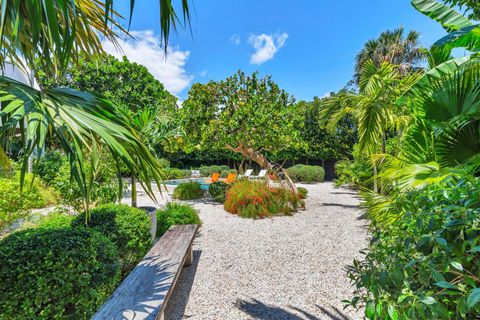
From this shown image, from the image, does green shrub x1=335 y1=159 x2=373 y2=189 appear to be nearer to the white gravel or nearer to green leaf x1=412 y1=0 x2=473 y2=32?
the white gravel

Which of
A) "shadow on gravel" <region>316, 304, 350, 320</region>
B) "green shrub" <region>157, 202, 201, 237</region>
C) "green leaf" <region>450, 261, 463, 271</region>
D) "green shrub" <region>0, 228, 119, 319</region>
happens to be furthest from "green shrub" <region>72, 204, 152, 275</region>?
"green leaf" <region>450, 261, 463, 271</region>

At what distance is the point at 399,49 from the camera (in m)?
13.7

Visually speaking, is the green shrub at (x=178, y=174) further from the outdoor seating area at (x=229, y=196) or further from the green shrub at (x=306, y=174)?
the outdoor seating area at (x=229, y=196)

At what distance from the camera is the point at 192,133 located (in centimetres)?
880

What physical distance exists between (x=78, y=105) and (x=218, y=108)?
6955 millimetres

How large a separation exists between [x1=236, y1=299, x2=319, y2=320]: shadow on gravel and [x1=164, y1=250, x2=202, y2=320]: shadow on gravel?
0.67 metres

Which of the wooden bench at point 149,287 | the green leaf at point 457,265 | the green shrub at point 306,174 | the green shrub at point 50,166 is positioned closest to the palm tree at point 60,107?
the wooden bench at point 149,287

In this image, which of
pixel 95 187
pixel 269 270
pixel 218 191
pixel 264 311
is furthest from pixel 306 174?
pixel 264 311

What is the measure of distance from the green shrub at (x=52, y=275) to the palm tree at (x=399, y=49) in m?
16.9

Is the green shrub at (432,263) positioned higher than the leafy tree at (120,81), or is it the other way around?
the leafy tree at (120,81)

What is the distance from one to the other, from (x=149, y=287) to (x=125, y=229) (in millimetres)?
1462

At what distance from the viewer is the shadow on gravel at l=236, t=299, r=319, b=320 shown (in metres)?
2.50

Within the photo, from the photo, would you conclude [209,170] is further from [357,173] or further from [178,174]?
[357,173]

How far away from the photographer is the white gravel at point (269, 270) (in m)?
2.64
